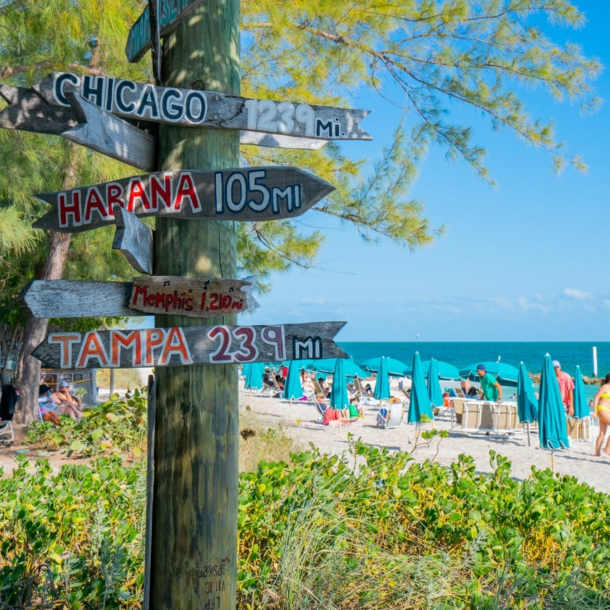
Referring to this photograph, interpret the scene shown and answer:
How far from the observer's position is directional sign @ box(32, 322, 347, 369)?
203cm

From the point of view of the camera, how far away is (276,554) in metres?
3.05

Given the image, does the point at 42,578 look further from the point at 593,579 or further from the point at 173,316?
the point at 593,579

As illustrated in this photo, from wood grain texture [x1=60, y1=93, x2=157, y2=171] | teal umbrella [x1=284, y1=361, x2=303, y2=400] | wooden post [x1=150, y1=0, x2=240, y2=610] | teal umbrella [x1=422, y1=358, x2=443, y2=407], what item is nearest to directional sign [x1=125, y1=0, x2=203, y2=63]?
wooden post [x1=150, y1=0, x2=240, y2=610]

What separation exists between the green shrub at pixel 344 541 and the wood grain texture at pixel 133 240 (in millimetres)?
1296

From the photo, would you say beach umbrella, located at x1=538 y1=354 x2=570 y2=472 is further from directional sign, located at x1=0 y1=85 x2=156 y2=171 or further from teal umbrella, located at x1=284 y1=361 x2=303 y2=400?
directional sign, located at x1=0 y1=85 x2=156 y2=171

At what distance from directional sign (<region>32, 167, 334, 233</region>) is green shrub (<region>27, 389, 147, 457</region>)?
17.2 ft

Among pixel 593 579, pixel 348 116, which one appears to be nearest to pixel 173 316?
pixel 348 116

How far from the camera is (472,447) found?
40.3ft

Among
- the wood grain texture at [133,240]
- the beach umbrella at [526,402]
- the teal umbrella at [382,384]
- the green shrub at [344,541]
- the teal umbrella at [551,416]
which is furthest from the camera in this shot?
the teal umbrella at [382,384]

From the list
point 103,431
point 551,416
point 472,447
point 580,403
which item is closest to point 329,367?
point 580,403

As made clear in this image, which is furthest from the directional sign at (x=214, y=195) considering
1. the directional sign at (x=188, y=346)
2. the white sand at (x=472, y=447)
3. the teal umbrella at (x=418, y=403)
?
the teal umbrella at (x=418, y=403)

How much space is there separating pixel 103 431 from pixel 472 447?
7352 millimetres

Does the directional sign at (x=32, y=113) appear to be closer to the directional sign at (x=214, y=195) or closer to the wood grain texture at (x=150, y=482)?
the directional sign at (x=214, y=195)

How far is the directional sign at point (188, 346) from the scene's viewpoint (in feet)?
6.66
